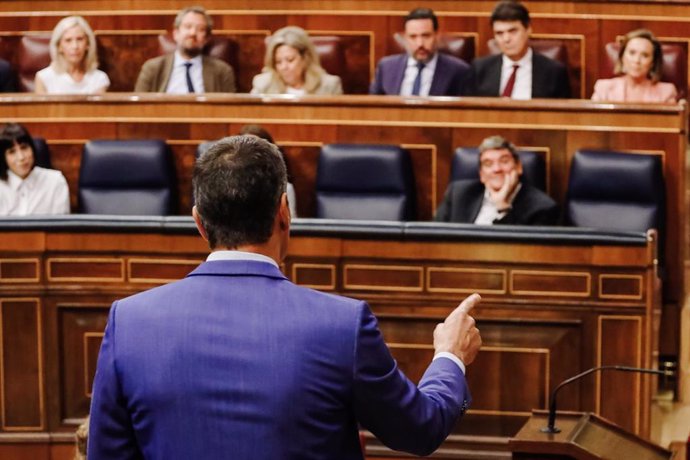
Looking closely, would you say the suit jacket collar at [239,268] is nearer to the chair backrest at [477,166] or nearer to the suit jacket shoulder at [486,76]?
the chair backrest at [477,166]

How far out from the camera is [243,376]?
76 cm

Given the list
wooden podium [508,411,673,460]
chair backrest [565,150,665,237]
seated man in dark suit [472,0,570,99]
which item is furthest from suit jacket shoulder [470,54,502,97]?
wooden podium [508,411,673,460]

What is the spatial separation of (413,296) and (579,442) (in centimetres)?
49

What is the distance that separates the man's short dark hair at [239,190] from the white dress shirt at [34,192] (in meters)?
1.49

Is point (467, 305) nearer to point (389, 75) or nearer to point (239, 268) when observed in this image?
point (239, 268)

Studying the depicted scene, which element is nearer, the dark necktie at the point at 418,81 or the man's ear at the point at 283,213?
the man's ear at the point at 283,213

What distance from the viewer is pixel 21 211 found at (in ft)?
7.36

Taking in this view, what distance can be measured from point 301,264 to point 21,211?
0.74 metres

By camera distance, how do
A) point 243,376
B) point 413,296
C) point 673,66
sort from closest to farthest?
1. point 243,376
2. point 413,296
3. point 673,66

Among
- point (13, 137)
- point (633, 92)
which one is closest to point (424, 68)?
point (633, 92)

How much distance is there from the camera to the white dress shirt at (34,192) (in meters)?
2.22

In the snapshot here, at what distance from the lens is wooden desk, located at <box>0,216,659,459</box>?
1658 millimetres

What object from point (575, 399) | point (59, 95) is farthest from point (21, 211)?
point (575, 399)

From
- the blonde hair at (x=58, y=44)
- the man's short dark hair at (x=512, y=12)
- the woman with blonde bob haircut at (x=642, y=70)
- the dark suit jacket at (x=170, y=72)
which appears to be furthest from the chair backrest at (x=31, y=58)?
the woman with blonde bob haircut at (x=642, y=70)
